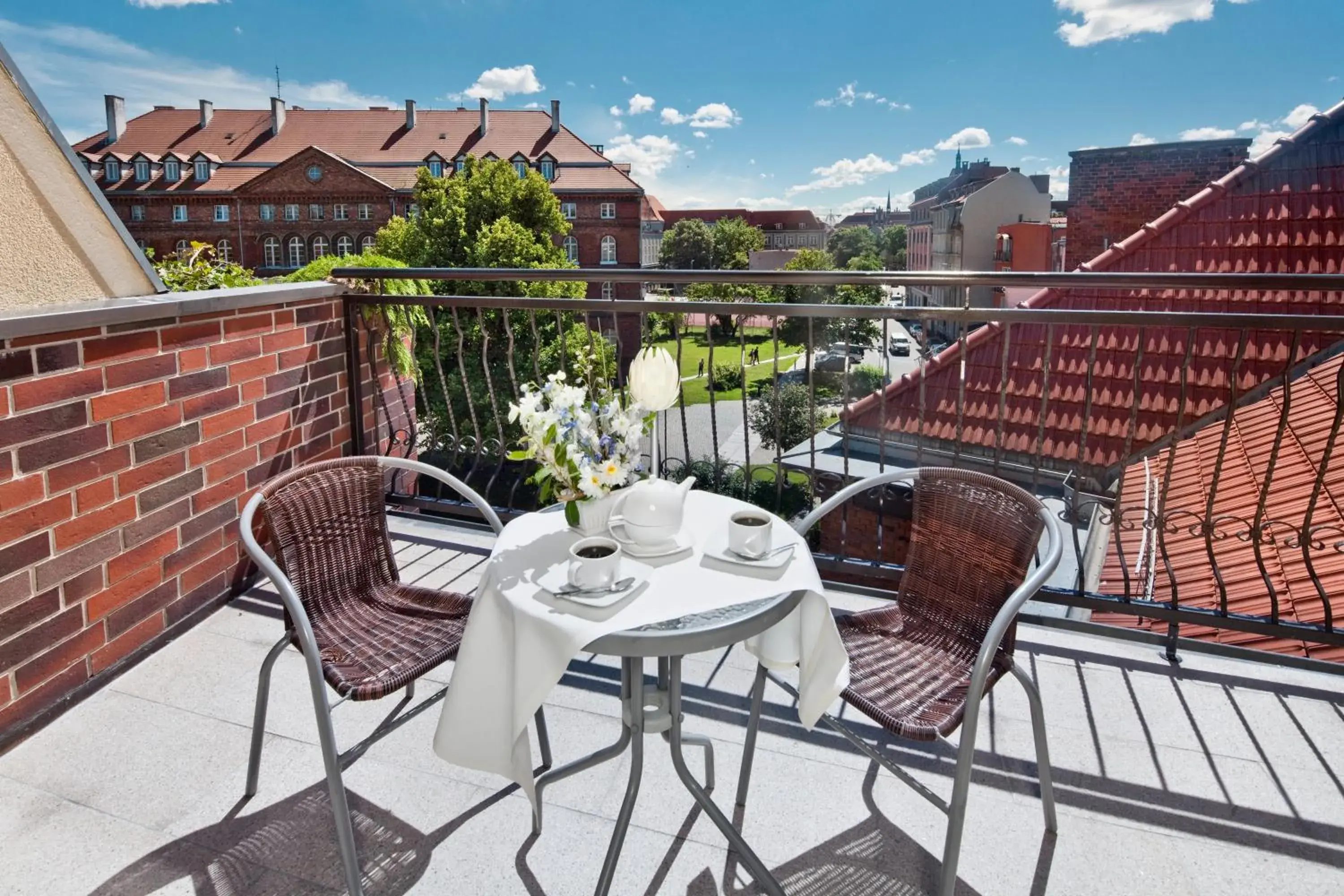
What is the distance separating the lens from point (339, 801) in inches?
56.2

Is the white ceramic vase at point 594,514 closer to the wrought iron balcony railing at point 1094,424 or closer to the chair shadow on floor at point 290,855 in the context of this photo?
the wrought iron balcony railing at point 1094,424

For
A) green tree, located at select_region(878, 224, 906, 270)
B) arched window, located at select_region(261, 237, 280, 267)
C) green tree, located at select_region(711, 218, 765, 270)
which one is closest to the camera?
arched window, located at select_region(261, 237, 280, 267)

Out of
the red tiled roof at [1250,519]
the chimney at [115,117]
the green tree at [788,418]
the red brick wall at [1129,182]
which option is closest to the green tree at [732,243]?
the chimney at [115,117]

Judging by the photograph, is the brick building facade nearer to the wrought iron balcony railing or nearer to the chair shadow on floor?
the wrought iron balcony railing

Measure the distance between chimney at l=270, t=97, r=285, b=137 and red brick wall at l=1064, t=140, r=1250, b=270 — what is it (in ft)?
144

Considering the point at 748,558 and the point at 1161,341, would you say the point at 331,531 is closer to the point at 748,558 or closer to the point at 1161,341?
the point at 748,558

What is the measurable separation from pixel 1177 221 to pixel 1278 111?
241 feet

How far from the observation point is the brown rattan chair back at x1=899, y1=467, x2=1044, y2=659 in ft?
5.41

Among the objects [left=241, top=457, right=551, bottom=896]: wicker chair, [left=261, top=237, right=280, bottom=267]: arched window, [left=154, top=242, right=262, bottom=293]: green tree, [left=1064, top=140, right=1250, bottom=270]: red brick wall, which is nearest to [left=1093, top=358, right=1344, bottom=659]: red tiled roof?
[left=241, top=457, right=551, bottom=896]: wicker chair

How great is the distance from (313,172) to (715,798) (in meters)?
43.9

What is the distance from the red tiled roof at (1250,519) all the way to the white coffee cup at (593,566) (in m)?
1.52

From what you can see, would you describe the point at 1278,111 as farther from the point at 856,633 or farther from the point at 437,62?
the point at 856,633

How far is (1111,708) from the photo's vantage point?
205 cm

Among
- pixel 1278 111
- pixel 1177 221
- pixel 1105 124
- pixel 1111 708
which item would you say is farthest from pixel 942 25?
pixel 1111 708
